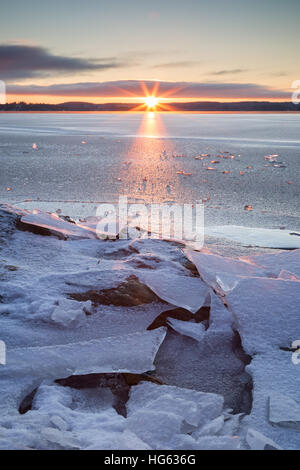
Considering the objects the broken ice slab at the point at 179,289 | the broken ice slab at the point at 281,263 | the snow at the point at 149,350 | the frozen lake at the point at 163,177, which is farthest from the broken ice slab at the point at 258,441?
the frozen lake at the point at 163,177

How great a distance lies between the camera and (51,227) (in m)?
1.96

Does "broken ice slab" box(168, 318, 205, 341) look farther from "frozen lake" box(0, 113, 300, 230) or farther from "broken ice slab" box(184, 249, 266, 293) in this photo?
"frozen lake" box(0, 113, 300, 230)

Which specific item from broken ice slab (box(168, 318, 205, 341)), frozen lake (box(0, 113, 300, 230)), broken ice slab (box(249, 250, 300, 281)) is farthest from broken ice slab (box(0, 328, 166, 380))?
frozen lake (box(0, 113, 300, 230))

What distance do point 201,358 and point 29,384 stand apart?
0.51m

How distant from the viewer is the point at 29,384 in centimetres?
111

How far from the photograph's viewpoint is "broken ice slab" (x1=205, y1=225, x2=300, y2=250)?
2.43 metres

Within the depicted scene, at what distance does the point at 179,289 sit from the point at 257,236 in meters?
1.29

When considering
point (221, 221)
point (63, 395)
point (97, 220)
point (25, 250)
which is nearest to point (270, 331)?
point (63, 395)

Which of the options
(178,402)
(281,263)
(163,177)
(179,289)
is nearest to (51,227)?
(179,289)

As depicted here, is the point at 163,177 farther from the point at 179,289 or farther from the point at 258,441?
the point at 258,441

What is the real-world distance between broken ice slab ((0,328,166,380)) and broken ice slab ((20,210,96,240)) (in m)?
0.83
